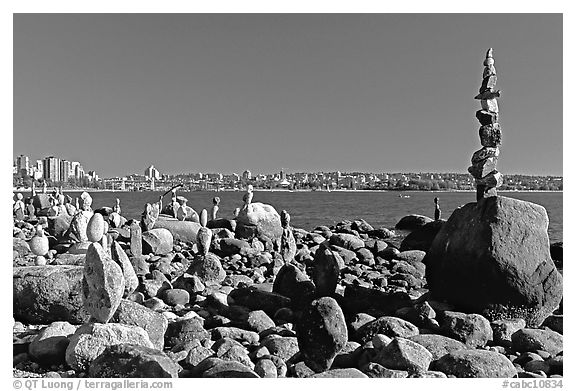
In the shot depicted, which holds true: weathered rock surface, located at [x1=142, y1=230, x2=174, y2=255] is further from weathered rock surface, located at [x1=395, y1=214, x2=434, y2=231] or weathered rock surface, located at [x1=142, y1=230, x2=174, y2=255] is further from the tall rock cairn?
weathered rock surface, located at [x1=395, y1=214, x2=434, y2=231]

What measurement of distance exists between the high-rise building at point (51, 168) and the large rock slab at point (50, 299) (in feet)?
87.9

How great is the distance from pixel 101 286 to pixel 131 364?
1.39 m

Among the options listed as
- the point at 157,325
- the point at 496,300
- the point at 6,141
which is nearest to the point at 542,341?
the point at 496,300

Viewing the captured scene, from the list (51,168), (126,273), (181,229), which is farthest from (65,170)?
(126,273)

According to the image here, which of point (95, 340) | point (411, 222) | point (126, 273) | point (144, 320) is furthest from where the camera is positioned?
point (411, 222)

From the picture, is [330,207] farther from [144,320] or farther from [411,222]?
[144,320]

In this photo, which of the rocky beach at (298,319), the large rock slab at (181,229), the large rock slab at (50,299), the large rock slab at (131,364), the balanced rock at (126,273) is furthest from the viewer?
the large rock slab at (181,229)

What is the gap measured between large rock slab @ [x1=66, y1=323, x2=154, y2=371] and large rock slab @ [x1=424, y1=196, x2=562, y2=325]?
4.98 m

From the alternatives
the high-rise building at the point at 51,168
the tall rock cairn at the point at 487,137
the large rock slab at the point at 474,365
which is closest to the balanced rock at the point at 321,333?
the large rock slab at the point at 474,365

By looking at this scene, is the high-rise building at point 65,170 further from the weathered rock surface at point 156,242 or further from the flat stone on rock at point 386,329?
the flat stone on rock at point 386,329

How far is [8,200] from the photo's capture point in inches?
246

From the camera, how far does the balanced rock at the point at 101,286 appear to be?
6895mm

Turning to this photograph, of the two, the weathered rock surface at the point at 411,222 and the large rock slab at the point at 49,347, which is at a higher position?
the large rock slab at the point at 49,347

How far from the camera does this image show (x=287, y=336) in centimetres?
774
